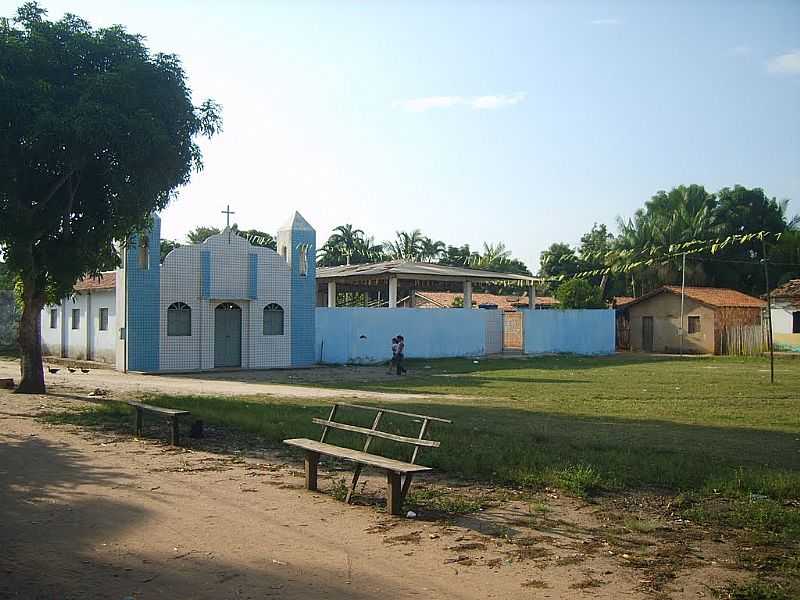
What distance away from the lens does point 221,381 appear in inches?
987

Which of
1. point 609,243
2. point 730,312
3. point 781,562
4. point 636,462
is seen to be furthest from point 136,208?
point 609,243

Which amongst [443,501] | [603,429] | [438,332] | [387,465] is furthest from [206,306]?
[387,465]

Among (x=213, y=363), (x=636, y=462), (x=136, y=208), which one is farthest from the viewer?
(x=213, y=363)

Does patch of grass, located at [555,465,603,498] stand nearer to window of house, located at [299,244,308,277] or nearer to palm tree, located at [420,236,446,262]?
window of house, located at [299,244,308,277]

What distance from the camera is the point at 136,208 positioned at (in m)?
17.8

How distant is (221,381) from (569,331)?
2224 centimetres

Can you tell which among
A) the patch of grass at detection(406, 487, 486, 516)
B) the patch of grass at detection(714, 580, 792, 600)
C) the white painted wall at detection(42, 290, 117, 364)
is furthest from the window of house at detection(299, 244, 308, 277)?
the patch of grass at detection(714, 580, 792, 600)

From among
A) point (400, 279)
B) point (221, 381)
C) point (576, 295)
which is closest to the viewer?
point (221, 381)

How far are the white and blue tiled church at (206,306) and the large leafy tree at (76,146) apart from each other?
792 cm

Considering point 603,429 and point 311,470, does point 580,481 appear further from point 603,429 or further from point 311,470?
point 603,429

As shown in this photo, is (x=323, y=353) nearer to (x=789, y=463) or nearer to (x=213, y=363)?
(x=213, y=363)

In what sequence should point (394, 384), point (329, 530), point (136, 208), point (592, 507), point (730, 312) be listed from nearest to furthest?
point (329, 530), point (592, 507), point (136, 208), point (394, 384), point (730, 312)

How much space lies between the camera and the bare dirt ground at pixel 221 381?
20547mm

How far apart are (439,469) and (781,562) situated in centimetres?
431
